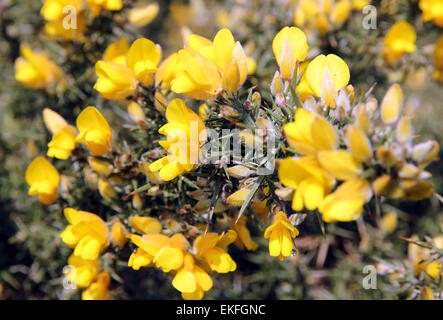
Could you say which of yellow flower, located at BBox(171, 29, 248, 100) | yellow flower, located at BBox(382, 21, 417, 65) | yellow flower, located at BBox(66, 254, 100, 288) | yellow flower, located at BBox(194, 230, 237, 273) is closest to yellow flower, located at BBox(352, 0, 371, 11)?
yellow flower, located at BBox(382, 21, 417, 65)

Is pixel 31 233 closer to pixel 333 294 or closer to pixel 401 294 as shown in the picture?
pixel 333 294

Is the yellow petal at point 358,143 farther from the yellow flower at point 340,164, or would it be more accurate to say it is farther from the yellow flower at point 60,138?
the yellow flower at point 60,138

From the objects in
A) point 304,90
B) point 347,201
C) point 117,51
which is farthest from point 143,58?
point 347,201

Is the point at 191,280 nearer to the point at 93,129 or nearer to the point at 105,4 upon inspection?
the point at 93,129

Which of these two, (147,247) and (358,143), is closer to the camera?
(358,143)

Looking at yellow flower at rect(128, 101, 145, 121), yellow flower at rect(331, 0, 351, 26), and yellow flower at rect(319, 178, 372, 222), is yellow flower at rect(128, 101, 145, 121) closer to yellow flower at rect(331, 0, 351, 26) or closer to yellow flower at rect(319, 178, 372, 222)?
yellow flower at rect(319, 178, 372, 222)

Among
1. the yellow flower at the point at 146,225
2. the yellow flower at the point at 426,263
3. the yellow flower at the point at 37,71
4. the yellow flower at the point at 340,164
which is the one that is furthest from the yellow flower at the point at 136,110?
the yellow flower at the point at 426,263
